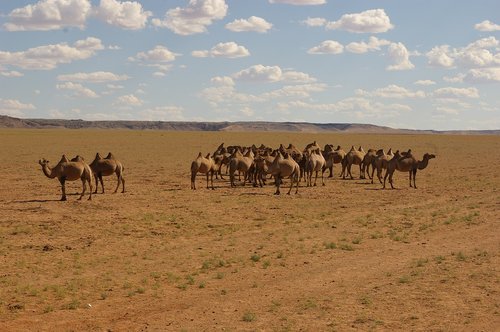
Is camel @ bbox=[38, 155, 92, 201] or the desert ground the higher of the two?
camel @ bbox=[38, 155, 92, 201]

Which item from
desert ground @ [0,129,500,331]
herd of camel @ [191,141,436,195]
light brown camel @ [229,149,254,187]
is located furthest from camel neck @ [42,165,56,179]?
light brown camel @ [229,149,254,187]

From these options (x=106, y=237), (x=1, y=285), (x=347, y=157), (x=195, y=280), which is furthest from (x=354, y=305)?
(x=347, y=157)

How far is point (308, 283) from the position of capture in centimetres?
1256

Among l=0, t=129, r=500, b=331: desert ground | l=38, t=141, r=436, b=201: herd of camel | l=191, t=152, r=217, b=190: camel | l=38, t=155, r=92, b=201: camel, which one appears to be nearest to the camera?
l=0, t=129, r=500, b=331: desert ground

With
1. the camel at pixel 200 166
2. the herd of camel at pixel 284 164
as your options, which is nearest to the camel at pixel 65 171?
the herd of camel at pixel 284 164

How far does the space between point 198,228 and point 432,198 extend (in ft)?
36.6

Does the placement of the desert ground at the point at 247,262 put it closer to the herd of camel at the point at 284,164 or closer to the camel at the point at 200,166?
the herd of camel at the point at 284,164

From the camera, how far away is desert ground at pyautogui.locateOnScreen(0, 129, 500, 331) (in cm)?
1052

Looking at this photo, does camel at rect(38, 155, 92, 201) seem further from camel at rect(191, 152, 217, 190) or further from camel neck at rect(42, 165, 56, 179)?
camel at rect(191, 152, 217, 190)

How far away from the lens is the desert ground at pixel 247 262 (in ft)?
34.5

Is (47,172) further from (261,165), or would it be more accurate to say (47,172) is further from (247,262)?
(247,262)

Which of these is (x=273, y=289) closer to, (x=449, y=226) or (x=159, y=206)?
(x=449, y=226)

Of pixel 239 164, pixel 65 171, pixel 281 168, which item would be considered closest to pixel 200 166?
pixel 239 164

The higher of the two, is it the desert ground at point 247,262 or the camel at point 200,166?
the camel at point 200,166
